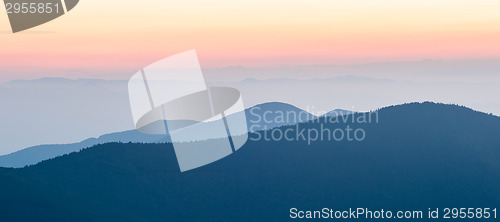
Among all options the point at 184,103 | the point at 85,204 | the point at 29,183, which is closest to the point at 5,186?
the point at 29,183

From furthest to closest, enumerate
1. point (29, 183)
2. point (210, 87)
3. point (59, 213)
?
point (29, 183)
point (59, 213)
point (210, 87)

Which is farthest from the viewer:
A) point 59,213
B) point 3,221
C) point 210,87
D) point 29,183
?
point 29,183

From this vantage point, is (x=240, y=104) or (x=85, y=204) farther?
(x=85, y=204)

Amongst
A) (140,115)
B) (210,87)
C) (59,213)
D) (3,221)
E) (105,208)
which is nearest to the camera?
(140,115)

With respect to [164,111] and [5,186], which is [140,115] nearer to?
[164,111]

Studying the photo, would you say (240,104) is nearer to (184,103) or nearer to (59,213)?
(184,103)

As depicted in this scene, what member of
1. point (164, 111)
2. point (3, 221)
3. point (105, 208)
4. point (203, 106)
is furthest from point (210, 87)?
point (105, 208)

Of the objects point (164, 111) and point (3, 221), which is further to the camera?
point (3, 221)

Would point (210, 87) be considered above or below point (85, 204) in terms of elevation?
above

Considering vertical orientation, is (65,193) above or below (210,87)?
below
